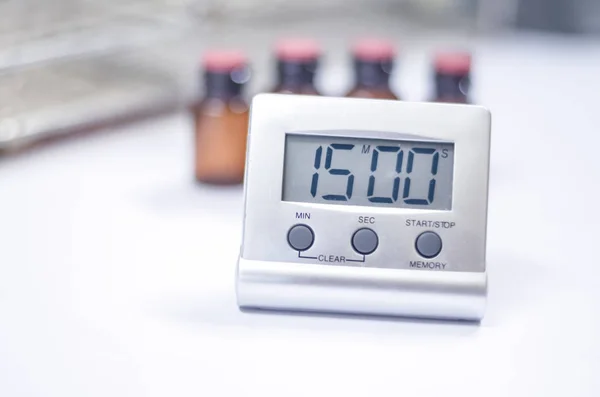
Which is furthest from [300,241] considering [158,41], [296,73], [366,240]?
[158,41]

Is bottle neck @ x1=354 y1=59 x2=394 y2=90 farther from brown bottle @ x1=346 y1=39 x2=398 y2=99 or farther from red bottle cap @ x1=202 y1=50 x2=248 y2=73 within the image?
red bottle cap @ x1=202 y1=50 x2=248 y2=73

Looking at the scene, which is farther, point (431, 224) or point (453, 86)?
point (453, 86)

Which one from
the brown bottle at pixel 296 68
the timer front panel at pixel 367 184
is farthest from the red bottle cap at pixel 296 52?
the timer front panel at pixel 367 184

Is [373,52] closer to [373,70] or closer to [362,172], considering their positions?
[373,70]

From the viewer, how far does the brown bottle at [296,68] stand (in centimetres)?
96

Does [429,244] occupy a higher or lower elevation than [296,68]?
lower

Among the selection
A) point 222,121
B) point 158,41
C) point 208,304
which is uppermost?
point 158,41

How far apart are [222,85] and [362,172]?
31cm

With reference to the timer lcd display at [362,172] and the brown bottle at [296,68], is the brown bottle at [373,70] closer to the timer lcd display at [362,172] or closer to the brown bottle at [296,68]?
the brown bottle at [296,68]

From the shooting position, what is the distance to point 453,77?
960mm

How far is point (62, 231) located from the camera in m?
0.89

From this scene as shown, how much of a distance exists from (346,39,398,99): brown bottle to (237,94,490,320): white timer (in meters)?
0.28

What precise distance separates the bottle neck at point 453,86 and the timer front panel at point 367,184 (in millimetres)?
276

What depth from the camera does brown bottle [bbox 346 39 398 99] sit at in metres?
0.97
